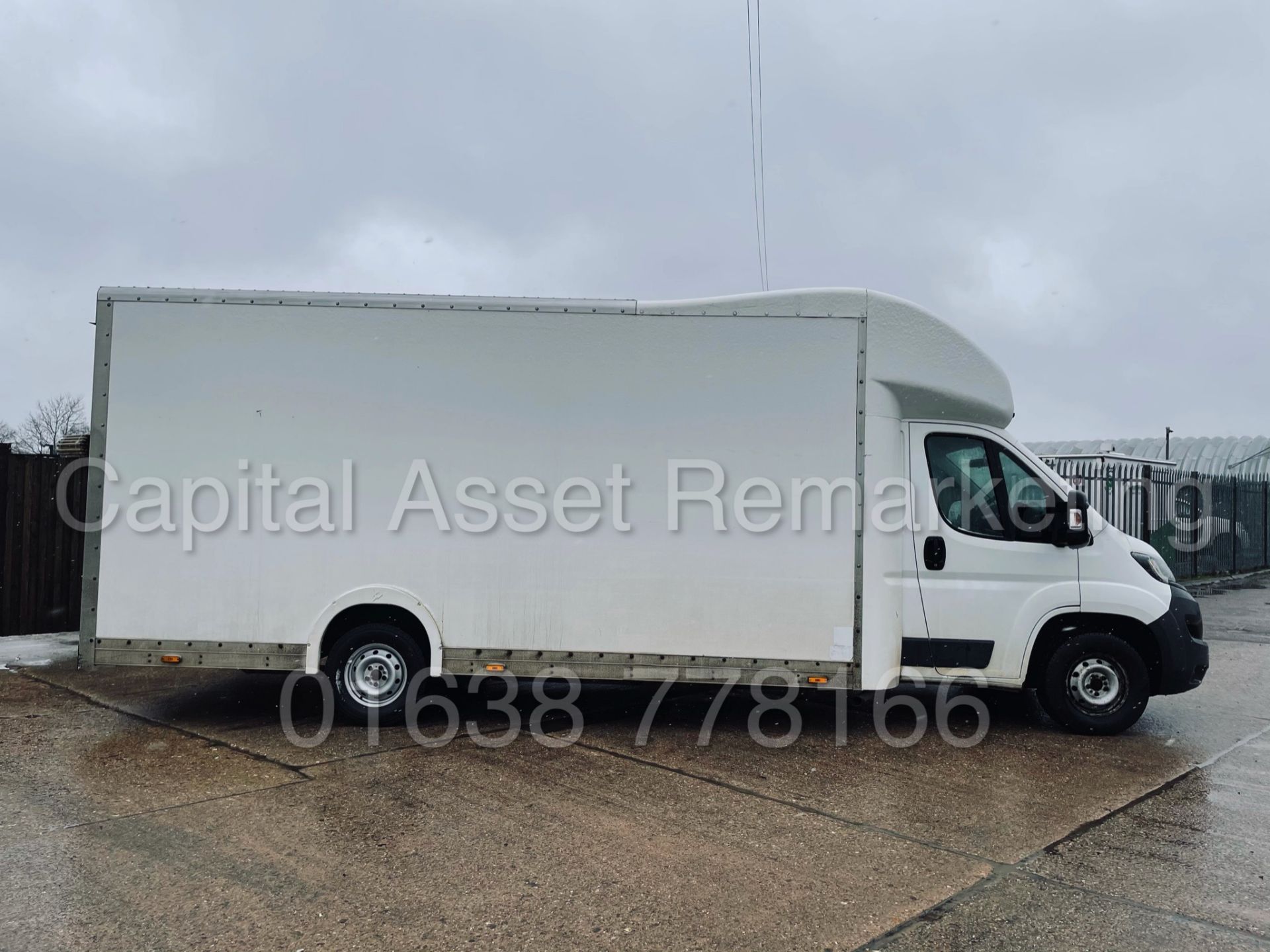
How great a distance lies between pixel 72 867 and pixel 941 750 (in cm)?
516

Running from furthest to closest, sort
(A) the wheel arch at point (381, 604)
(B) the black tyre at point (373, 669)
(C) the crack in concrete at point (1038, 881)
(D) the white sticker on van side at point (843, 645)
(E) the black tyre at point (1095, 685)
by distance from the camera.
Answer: (E) the black tyre at point (1095, 685) < (B) the black tyre at point (373, 669) < (A) the wheel arch at point (381, 604) < (D) the white sticker on van side at point (843, 645) < (C) the crack in concrete at point (1038, 881)

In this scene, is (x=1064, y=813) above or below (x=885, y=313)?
below

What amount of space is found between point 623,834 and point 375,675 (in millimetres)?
2573

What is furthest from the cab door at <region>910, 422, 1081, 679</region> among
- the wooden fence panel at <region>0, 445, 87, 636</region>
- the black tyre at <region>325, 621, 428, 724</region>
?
the wooden fence panel at <region>0, 445, 87, 636</region>

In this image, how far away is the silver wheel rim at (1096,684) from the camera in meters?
6.83

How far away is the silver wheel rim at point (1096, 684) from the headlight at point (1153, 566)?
686 mm

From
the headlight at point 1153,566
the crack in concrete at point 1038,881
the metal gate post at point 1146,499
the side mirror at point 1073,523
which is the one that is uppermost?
the metal gate post at point 1146,499

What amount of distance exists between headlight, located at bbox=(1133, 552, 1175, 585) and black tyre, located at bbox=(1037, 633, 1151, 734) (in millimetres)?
532

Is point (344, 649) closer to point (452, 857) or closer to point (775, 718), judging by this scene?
point (452, 857)

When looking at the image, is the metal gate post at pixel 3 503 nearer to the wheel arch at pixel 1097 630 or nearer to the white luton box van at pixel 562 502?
the white luton box van at pixel 562 502

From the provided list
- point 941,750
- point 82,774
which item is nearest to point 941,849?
point 941,750

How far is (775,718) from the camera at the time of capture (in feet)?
24.6

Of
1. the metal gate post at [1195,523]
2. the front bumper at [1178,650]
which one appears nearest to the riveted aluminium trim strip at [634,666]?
the front bumper at [1178,650]

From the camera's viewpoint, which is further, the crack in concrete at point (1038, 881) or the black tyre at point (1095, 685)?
the black tyre at point (1095, 685)
